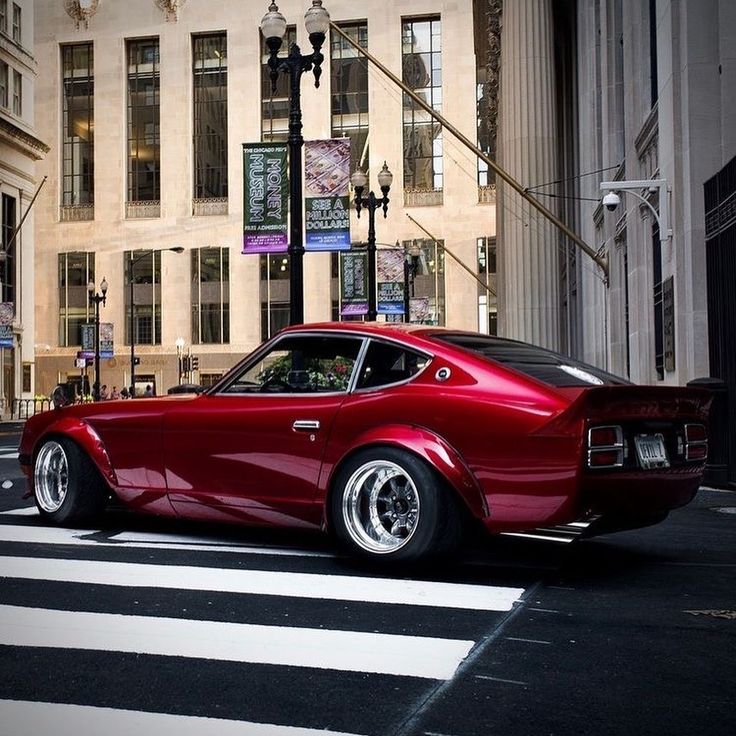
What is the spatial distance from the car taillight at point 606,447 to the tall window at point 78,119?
71.9m

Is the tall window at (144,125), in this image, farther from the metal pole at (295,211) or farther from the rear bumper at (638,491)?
the rear bumper at (638,491)

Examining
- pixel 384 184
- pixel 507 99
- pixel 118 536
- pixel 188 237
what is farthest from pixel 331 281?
pixel 118 536

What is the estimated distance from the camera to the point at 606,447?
5445mm

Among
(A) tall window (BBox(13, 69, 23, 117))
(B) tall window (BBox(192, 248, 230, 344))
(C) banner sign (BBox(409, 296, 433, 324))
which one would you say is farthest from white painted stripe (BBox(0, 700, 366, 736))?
(B) tall window (BBox(192, 248, 230, 344))

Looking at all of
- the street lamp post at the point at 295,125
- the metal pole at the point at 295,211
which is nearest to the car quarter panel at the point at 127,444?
the street lamp post at the point at 295,125

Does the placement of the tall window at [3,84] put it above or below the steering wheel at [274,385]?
above

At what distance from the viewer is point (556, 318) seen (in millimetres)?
24156

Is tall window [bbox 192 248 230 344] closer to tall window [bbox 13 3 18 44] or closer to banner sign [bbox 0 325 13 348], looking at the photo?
tall window [bbox 13 3 18 44]

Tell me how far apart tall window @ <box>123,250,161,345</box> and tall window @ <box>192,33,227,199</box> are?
5713 mm

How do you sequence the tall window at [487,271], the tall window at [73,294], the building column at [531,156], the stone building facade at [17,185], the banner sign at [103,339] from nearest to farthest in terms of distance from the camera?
1. the building column at [531,156]
2. the banner sign at [103,339]
3. the stone building facade at [17,185]
4. the tall window at [487,271]
5. the tall window at [73,294]

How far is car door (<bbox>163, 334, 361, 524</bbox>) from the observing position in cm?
629

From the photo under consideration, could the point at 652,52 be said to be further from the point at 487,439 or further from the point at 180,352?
the point at 180,352

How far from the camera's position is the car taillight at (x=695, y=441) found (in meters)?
6.10

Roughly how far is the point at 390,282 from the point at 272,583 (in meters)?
26.4
